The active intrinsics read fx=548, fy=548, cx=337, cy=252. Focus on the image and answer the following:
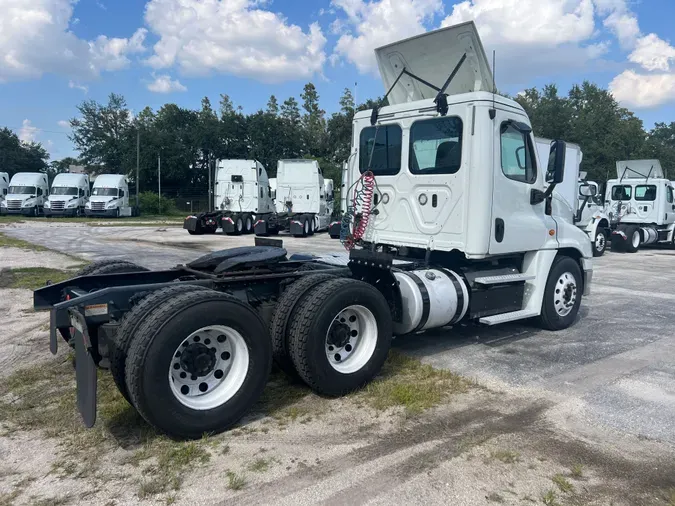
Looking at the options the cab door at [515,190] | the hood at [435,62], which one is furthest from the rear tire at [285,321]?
the hood at [435,62]

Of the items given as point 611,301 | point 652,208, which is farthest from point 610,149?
point 611,301

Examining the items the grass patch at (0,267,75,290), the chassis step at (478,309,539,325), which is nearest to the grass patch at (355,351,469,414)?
the chassis step at (478,309,539,325)

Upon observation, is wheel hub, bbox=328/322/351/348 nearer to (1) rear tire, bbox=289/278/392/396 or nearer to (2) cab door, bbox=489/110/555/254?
(1) rear tire, bbox=289/278/392/396

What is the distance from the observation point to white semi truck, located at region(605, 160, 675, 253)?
2083 cm

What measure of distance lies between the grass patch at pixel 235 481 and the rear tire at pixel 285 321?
4.34 feet

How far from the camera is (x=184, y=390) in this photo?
4.08 metres

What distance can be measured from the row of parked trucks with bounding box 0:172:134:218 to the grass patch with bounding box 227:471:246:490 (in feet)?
126

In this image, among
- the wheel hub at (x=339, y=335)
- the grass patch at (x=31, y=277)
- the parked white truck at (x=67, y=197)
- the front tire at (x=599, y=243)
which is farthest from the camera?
the parked white truck at (x=67, y=197)

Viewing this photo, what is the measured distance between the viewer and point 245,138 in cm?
5806

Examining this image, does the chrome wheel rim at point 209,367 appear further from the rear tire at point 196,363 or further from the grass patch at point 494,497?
the grass patch at point 494,497

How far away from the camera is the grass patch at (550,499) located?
324 cm

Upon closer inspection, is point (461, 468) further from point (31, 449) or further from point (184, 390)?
point (31, 449)

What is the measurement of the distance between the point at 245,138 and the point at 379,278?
54718 millimetres

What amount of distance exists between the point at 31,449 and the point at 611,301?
30.7ft
